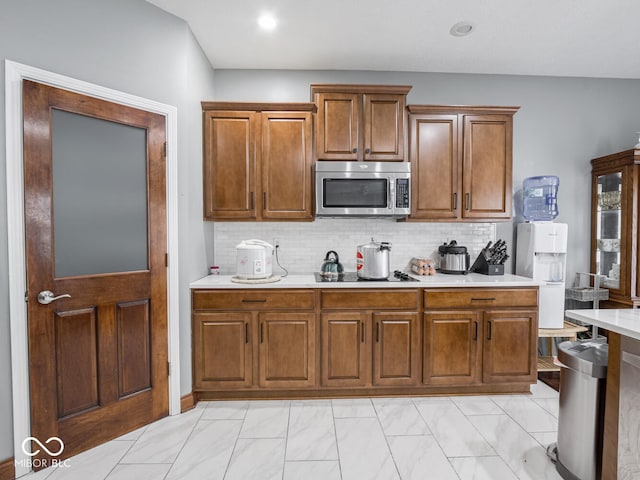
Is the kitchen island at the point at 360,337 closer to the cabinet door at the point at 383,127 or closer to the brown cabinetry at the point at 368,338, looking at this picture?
the brown cabinetry at the point at 368,338

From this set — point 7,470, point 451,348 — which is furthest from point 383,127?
point 7,470

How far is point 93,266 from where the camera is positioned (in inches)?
81.2

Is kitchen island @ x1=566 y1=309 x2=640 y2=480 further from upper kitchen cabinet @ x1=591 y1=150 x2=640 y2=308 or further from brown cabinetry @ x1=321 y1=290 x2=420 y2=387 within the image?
upper kitchen cabinet @ x1=591 y1=150 x2=640 y2=308

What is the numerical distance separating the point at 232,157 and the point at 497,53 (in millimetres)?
2514

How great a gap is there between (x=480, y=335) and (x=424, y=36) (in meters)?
2.46

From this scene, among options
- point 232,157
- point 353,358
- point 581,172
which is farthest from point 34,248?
point 581,172

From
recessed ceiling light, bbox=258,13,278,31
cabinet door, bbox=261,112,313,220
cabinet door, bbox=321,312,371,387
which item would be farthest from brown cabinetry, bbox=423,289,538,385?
recessed ceiling light, bbox=258,13,278,31

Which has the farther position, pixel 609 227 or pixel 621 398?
pixel 609 227

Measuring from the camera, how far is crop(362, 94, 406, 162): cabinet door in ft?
9.45

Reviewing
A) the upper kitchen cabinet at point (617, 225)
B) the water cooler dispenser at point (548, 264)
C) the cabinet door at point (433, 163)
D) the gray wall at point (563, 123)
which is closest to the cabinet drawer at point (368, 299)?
the cabinet door at point (433, 163)

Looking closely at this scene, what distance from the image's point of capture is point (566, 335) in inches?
A: 115

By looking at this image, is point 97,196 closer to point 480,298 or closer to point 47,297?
point 47,297

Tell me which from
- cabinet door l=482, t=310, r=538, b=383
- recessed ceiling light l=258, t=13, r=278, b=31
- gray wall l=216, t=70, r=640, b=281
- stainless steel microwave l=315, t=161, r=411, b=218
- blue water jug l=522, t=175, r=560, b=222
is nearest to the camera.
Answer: recessed ceiling light l=258, t=13, r=278, b=31

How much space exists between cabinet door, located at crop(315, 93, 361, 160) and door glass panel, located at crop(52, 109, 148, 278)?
4.57 ft
